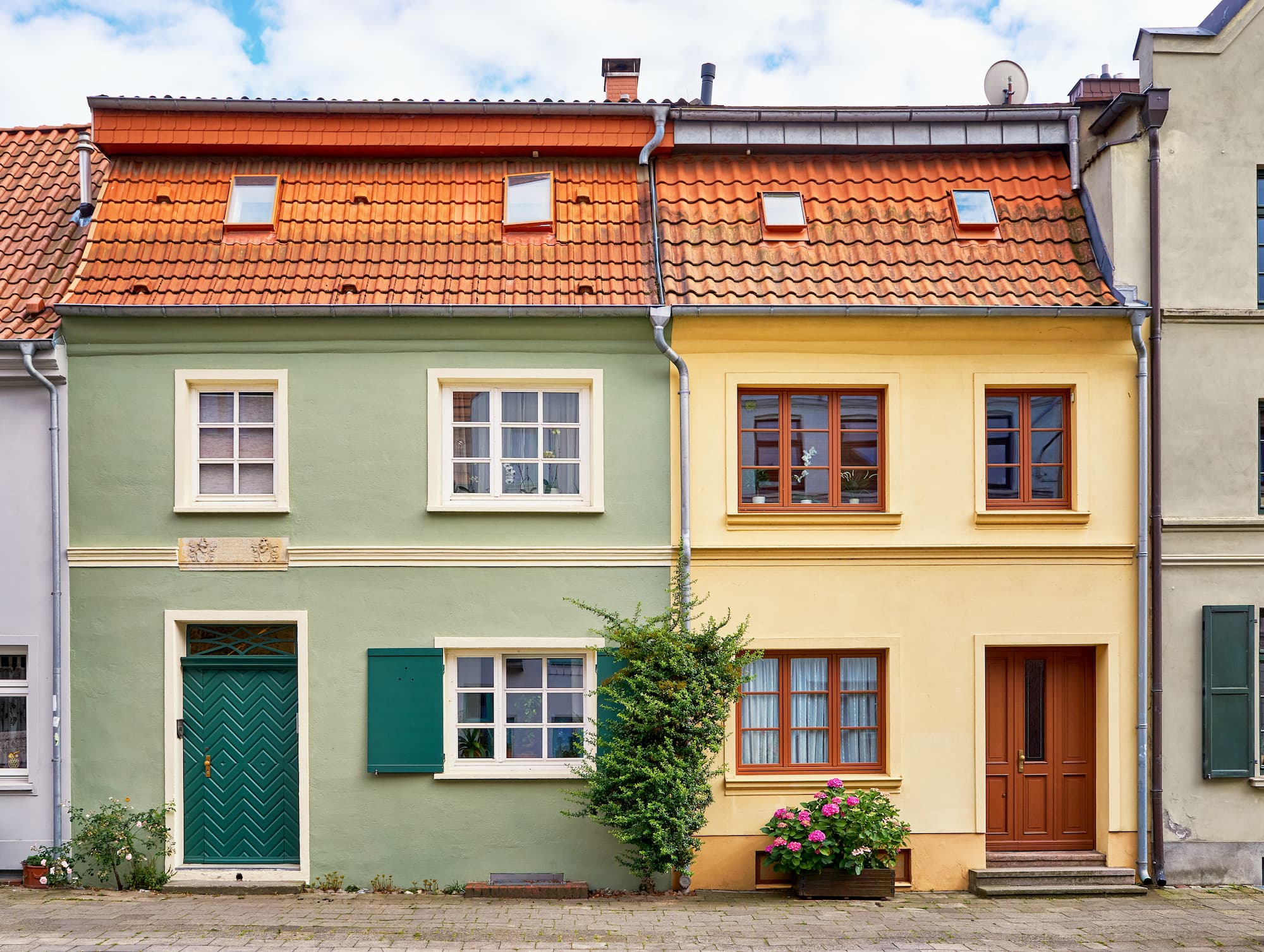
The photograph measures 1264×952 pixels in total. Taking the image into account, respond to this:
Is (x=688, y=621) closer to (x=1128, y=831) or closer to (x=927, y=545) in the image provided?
(x=927, y=545)

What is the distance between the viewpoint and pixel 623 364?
10688mm

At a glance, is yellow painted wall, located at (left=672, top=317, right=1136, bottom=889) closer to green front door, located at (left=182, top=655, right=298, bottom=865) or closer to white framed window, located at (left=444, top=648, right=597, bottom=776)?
white framed window, located at (left=444, top=648, right=597, bottom=776)

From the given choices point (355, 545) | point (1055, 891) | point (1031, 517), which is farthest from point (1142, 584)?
point (355, 545)

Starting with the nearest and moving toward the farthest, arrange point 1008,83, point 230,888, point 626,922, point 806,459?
point 626,922 → point 230,888 → point 806,459 → point 1008,83

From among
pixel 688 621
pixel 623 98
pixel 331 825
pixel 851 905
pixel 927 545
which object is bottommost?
pixel 851 905

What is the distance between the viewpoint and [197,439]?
1066cm

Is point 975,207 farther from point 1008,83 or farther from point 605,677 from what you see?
point 605,677

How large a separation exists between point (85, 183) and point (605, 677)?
8108 mm

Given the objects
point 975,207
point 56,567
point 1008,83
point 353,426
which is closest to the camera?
point 56,567

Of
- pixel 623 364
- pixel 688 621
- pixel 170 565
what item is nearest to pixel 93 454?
pixel 170 565

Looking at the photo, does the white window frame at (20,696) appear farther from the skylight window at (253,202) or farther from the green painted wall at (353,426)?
the skylight window at (253,202)

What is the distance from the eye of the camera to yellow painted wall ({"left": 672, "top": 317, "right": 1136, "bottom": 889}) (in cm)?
1061

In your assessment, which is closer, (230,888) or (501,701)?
(230,888)

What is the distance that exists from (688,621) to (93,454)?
6.38 m
